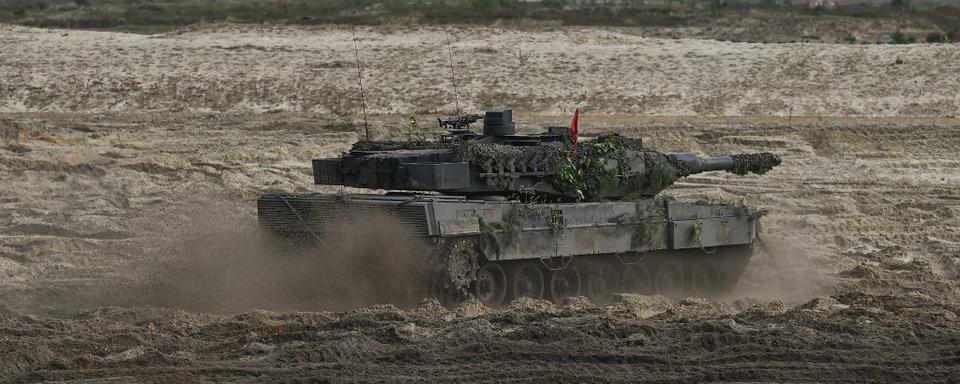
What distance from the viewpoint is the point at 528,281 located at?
1720 centimetres

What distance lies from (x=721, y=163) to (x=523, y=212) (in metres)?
3.93

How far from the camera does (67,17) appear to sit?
45.4m

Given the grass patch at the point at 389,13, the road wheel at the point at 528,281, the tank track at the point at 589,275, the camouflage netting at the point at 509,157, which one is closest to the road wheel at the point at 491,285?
the tank track at the point at 589,275

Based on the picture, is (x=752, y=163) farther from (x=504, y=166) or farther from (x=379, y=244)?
(x=379, y=244)

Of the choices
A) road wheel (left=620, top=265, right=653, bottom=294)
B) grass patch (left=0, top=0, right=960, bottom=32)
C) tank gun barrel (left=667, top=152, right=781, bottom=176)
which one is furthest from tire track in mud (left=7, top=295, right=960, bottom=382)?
grass patch (left=0, top=0, right=960, bottom=32)

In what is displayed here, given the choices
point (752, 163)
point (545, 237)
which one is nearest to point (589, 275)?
point (545, 237)

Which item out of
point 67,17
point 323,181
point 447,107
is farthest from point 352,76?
point 67,17

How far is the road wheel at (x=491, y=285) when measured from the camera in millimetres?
16484

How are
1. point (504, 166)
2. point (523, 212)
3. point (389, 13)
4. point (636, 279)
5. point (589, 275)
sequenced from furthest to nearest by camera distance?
point (389, 13), point (636, 279), point (589, 275), point (504, 166), point (523, 212)

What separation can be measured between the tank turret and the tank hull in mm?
271

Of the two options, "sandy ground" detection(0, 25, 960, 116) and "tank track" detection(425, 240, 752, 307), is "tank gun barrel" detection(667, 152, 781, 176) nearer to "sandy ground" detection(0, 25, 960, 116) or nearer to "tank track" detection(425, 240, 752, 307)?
"tank track" detection(425, 240, 752, 307)

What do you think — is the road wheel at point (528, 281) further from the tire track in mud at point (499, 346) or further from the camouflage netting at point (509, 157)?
the tire track in mud at point (499, 346)

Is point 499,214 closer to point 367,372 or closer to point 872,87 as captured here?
point 367,372

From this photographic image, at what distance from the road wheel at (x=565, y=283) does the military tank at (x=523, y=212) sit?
0.04ft
